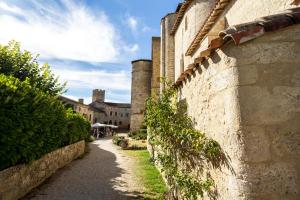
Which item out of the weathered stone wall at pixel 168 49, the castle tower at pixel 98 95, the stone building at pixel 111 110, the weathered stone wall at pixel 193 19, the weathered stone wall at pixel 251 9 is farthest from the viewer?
the castle tower at pixel 98 95

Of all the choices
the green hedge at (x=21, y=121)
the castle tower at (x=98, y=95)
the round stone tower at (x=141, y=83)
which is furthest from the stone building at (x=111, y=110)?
the green hedge at (x=21, y=121)

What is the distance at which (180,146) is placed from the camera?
19.6 ft

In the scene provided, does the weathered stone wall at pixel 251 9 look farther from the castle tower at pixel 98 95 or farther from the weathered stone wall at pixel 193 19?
the castle tower at pixel 98 95

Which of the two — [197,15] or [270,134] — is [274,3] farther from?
[197,15]

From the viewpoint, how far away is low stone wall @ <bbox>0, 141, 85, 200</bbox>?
6.84 meters

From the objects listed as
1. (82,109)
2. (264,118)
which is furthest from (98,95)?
(264,118)

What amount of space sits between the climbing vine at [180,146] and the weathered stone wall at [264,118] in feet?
1.82

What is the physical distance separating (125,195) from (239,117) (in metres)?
5.78

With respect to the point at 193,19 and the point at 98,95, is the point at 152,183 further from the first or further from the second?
the point at 98,95

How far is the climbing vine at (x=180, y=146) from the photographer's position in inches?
177

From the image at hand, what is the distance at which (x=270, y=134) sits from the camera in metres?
3.45

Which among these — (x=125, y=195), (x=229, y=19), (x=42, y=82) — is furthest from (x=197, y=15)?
(x=125, y=195)

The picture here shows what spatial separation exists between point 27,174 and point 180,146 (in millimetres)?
5203

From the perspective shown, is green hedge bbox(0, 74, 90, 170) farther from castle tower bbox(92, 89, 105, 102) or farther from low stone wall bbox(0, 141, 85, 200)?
castle tower bbox(92, 89, 105, 102)
